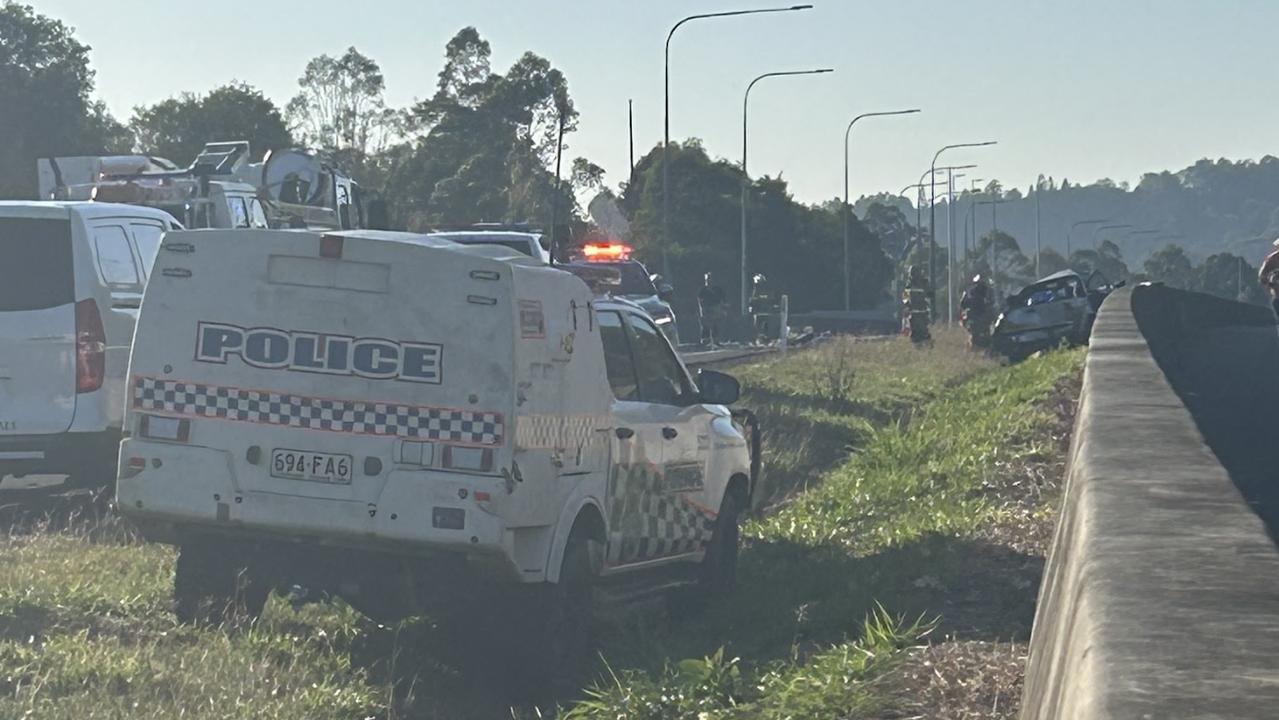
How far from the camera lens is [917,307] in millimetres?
44469

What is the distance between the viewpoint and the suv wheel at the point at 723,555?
36.9 ft

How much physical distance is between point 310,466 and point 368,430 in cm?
31

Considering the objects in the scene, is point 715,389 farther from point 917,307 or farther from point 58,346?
point 917,307

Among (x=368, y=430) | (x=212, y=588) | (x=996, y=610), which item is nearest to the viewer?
(x=368, y=430)

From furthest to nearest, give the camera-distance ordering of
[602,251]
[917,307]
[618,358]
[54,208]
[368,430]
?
[917,307] → [602,251] → [54,208] → [618,358] → [368,430]

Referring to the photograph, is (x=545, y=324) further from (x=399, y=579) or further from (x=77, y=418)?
(x=77, y=418)

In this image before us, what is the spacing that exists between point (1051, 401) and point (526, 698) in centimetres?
931

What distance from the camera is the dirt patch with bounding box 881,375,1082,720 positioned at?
21.0ft

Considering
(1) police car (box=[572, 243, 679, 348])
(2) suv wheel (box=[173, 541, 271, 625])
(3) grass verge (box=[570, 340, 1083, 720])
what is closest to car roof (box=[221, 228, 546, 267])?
(2) suv wheel (box=[173, 541, 271, 625])

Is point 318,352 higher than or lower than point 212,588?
higher

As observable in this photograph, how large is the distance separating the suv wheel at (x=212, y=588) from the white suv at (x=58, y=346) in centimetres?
421

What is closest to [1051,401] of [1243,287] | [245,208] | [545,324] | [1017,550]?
[1017,550]

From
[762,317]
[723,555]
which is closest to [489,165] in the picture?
[762,317]

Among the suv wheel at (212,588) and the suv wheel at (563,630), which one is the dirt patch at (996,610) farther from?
the suv wheel at (212,588)
